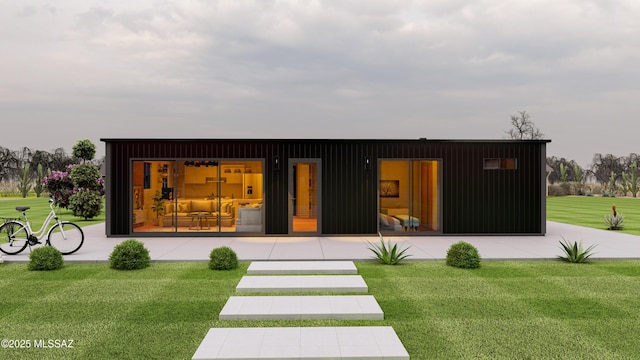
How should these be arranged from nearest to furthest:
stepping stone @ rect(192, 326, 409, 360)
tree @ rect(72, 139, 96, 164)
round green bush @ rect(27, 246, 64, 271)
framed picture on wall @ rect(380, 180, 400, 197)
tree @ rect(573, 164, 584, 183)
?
stepping stone @ rect(192, 326, 409, 360), round green bush @ rect(27, 246, 64, 271), framed picture on wall @ rect(380, 180, 400, 197), tree @ rect(72, 139, 96, 164), tree @ rect(573, 164, 584, 183)

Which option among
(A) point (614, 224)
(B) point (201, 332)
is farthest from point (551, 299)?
(A) point (614, 224)

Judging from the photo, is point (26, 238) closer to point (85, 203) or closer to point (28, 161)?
point (85, 203)

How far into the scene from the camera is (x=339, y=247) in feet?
31.7

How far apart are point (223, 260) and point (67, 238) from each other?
140 inches

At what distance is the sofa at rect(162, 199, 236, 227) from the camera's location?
12102 mm

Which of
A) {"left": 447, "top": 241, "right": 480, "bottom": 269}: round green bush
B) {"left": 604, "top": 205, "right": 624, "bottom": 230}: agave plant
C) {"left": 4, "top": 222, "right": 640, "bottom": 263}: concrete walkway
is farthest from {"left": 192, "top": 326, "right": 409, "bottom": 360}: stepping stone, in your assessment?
{"left": 604, "top": 205, "right": 624, "bottom": 230}: agave plant

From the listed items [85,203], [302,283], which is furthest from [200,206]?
[85,203]

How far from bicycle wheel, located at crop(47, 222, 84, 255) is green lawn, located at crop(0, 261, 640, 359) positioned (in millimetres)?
1067

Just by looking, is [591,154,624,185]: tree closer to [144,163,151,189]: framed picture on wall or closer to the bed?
the bed

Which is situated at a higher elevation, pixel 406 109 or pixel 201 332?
pixel 406 109

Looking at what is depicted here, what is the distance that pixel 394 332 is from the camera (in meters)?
4.16

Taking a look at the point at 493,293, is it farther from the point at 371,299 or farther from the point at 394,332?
the point at 394,332

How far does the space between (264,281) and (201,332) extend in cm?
212

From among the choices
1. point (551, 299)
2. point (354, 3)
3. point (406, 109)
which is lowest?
point (551, 299)
